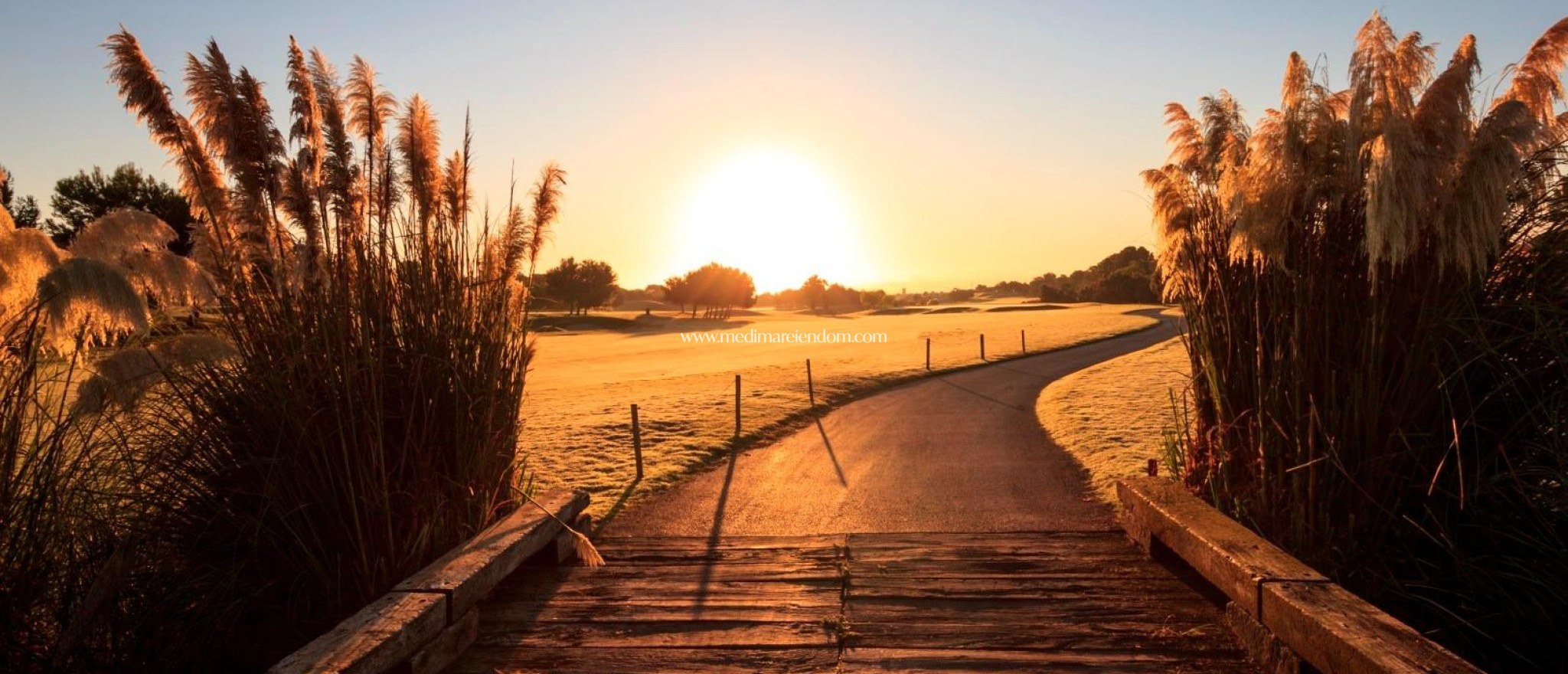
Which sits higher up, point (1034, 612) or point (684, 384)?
point (1034, 612)

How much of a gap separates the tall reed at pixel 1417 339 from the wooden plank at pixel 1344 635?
0.70 meters

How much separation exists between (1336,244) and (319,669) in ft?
19.0

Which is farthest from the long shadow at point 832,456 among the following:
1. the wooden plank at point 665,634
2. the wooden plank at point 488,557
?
the wooden plank at point 665,634

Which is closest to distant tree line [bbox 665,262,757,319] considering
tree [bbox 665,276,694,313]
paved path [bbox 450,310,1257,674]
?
tree [bbox 665,276,694,313]

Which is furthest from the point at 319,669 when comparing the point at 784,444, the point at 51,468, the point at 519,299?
the point at 784,444

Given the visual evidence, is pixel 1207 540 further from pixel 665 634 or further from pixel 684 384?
pixel 684 384

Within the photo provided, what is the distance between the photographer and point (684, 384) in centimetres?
2539

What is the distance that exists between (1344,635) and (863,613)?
238 centimetres

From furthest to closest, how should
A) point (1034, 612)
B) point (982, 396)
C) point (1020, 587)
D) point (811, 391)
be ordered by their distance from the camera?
point (982, 396), point (811, 391), point (1020, 587), point (1034, 612)

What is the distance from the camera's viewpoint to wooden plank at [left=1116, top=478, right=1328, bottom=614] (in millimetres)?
4168

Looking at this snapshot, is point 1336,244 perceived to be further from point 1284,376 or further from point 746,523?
point 746,523

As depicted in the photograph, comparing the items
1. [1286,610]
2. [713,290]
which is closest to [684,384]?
[1286,610]

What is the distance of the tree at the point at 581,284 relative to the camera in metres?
75.3

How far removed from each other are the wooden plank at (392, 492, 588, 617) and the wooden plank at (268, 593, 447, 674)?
14 cm
